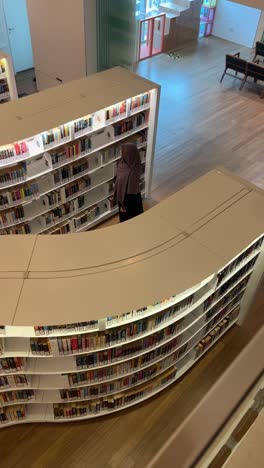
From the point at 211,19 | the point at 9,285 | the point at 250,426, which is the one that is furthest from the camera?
the point at 211,19

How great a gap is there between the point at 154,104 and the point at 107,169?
3.52 ft

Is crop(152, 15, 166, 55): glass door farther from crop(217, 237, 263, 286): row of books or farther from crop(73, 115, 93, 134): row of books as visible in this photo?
crop(217, 237, 263, 286): row of books

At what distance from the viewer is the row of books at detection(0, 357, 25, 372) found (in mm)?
3002

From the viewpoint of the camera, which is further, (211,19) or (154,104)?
(211,19)

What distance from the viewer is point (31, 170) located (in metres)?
4.54

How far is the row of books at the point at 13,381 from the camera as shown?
3.18m

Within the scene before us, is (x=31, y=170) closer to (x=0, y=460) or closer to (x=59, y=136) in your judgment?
(x=59, y=136)

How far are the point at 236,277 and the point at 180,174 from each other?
11.4 feet

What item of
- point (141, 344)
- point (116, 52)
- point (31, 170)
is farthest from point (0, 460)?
point (116, 52)

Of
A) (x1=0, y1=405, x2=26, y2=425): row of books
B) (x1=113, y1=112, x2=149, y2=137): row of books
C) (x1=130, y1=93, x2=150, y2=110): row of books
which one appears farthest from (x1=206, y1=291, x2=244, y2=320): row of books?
(x1=130, y1=93, x2=150, y2=110): row of books

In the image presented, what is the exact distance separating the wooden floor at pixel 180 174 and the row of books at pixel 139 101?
5.58 feet

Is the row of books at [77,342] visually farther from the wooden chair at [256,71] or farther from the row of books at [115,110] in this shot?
the wooden chair at [256,71]

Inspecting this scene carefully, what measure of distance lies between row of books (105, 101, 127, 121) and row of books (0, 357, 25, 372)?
3073mm

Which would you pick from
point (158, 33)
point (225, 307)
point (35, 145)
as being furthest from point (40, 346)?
point (158, 33)
